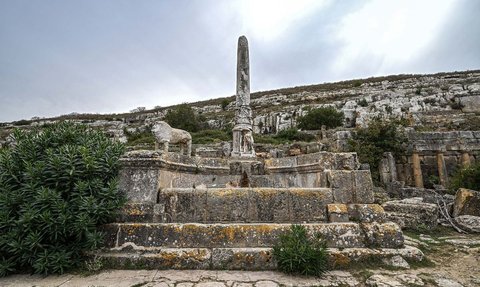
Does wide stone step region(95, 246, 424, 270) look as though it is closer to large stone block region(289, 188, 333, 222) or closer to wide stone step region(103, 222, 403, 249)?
wide stone step region(103, 222, 403, 249)

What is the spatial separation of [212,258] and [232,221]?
31.5 inches

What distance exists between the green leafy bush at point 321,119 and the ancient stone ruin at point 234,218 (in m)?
26.5

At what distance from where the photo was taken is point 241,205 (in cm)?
425

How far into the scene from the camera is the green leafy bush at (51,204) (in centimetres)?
318

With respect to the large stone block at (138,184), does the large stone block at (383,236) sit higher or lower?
lower

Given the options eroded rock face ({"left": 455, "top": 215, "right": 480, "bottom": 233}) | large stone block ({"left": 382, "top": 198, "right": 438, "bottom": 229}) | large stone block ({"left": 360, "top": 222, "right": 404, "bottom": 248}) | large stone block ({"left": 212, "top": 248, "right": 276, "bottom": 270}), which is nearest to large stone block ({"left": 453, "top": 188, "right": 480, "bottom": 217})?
eroded rock face ({"left": 455, "top": 215, "right": 480, "bottom": 233})

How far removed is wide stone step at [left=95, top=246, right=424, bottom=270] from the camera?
342 centimetres

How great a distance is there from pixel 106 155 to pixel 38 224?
1175 millimetres

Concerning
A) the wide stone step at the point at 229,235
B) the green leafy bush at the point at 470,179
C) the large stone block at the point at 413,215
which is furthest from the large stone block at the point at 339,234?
the green leafy bush at the point at 470,179

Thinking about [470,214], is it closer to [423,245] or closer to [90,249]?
[423,245]

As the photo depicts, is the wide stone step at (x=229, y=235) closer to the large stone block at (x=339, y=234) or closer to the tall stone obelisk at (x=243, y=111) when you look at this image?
Answer: the large stone block at (x=339, y=234)

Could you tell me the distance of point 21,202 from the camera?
11.1 feet

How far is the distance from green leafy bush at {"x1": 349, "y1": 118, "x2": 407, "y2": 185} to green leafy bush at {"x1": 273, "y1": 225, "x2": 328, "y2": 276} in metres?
14.4

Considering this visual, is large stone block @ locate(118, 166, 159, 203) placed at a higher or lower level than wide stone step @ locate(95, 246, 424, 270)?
higher
